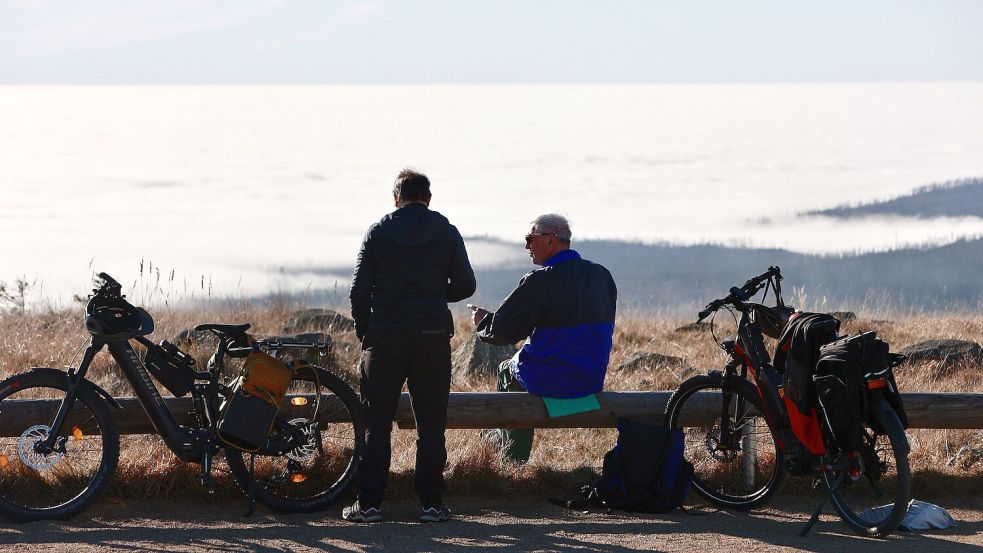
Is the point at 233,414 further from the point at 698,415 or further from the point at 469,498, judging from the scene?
the point at 698,415

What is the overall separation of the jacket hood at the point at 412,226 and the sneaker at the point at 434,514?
4.80 feet

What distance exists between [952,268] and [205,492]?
83.4 m

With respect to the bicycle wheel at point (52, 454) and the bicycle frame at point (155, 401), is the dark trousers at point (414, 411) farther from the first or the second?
the bicycle wheel at point (52, 454)

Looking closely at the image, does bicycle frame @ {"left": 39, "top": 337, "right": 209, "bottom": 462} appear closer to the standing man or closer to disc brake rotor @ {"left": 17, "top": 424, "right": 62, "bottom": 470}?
disc brake rotor @ {"left": 17, "top": 424, "right": 62, "bottom": 470}

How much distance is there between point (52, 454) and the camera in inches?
258

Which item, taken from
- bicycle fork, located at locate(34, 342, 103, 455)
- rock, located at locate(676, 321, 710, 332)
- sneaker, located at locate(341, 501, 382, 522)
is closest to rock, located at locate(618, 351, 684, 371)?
rock, located at locate(676, 321, 710, 332)

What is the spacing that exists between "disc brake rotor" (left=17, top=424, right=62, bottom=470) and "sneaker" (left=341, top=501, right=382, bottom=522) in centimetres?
161

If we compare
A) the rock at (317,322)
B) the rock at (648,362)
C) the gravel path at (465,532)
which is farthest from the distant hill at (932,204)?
the gravel path at (465,532)

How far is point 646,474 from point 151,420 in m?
2.81

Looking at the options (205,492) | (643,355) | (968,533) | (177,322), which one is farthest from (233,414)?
(177,322)

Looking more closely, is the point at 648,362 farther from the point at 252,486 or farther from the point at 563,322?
the point at 252,486

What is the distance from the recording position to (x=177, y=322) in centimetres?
1463

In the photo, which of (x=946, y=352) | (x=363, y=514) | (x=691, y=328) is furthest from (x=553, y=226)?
(x=691, y=328)

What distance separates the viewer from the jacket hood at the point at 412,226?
21.4 ft
